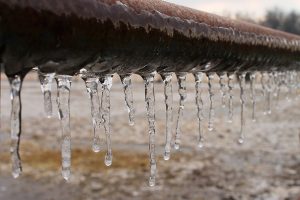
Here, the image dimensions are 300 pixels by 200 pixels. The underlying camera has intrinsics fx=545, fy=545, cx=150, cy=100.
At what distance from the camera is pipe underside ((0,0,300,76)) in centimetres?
69

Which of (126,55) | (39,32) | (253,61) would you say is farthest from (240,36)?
(39,32)

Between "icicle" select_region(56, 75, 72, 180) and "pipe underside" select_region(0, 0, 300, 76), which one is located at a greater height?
"pipe underside" select_region(0, 0, 300, 76)

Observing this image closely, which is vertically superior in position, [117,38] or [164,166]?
[117,38]

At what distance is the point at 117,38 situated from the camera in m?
0.90

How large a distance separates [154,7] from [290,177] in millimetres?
6988

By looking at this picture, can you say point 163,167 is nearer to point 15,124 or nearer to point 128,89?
point 128,89

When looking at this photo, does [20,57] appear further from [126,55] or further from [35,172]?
[35,172]

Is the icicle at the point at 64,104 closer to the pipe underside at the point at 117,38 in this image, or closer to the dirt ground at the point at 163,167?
the pipe underside at the point at 117,38

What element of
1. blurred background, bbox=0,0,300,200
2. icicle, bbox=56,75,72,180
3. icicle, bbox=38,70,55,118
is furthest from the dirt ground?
icicle, bbox=38,70,55,118

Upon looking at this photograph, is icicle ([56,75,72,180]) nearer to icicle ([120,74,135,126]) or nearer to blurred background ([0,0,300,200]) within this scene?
icicle ([120,74,135,126])

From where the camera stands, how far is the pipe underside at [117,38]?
69 cm

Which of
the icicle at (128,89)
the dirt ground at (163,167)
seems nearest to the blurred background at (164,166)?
the dirt ground at (163,167)

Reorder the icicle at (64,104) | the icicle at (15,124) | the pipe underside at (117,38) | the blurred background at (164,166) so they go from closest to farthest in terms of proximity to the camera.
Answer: the pipe underside at (117,38)
the icicle at (15,124)
the icicle at (64,104)
the blurred background at (164,166)

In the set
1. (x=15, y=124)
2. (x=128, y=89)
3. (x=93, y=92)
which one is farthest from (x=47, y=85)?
(x=128, y=89)
